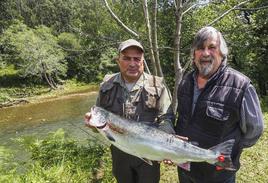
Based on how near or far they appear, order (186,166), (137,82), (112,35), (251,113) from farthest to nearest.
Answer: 1. (112,35)
2. (137,82)
3. (186,166)
4. (251,113)

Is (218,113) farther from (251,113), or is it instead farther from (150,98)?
(150,98)

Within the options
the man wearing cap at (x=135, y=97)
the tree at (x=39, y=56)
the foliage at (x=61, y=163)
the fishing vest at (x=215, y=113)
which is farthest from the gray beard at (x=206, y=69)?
the tree at (x=39, y=56)

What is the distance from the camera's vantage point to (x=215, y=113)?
10.6ft

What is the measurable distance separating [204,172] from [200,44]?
4.05 feet

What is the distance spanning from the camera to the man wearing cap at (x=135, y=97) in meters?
3.97

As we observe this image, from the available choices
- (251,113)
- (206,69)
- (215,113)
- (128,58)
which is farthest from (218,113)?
(128,58)

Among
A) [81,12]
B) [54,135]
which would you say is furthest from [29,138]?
[81,12]

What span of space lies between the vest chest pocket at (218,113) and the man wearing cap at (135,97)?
0.70 meters

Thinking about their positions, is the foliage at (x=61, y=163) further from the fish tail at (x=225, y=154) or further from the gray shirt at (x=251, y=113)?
the gray shirt at (x=251, y=113)

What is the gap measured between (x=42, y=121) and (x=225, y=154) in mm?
21067

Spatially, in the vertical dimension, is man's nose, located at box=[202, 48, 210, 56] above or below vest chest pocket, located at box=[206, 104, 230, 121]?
above

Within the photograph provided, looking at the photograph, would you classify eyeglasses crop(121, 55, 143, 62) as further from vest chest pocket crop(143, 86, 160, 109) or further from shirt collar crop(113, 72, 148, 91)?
vest chest pocket crop(143, 86, 160, 109)

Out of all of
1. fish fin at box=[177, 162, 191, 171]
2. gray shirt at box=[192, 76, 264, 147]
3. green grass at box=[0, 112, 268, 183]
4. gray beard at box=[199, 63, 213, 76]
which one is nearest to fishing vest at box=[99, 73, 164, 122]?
fish fin at box=[177, 162, 191, 171]

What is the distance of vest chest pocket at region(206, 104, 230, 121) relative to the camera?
3.21 meters
